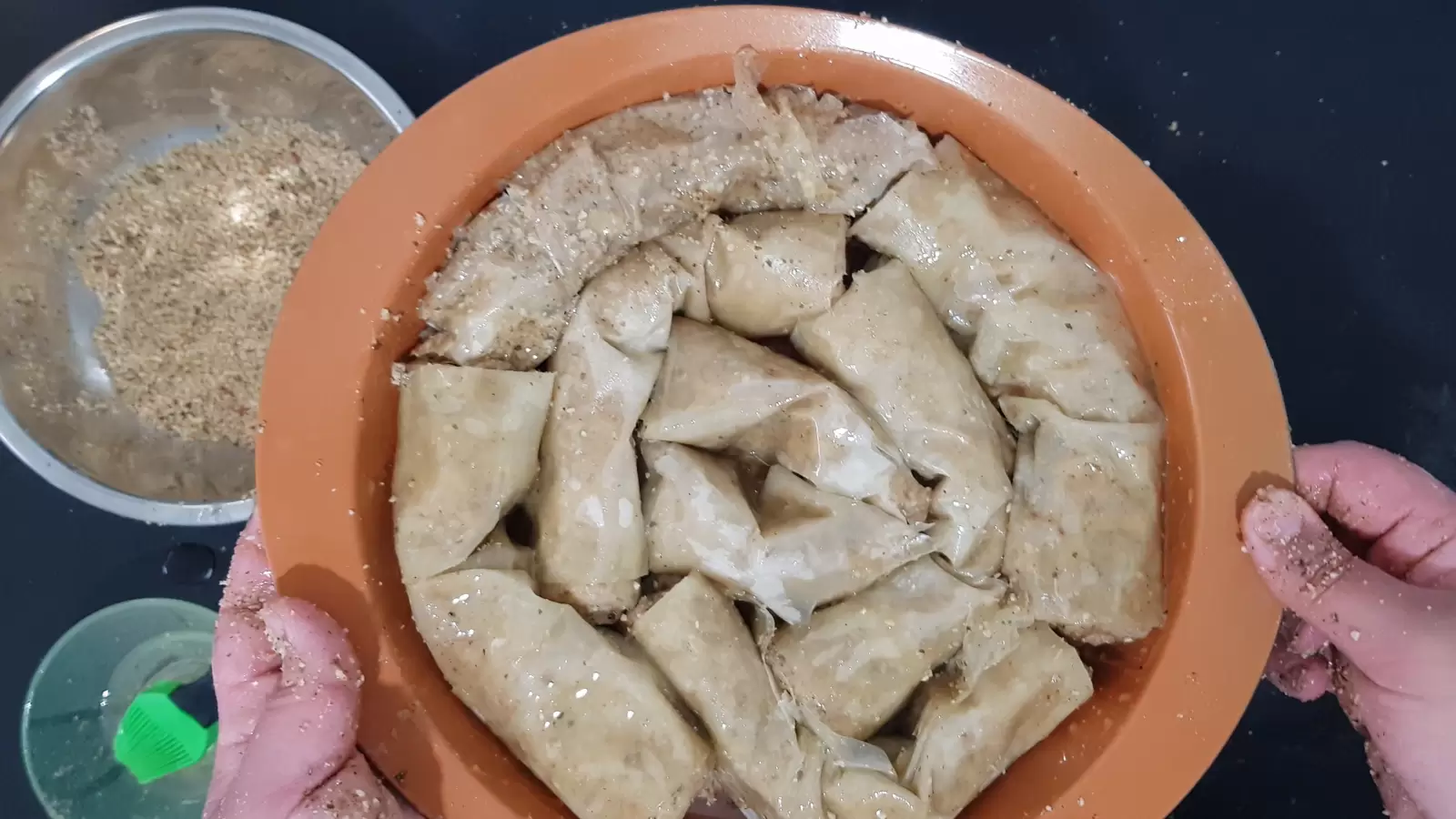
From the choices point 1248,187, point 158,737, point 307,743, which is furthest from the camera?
point 1248,187

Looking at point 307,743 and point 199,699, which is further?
point 199,699

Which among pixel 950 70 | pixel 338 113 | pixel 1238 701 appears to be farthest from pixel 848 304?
pixel 338 113

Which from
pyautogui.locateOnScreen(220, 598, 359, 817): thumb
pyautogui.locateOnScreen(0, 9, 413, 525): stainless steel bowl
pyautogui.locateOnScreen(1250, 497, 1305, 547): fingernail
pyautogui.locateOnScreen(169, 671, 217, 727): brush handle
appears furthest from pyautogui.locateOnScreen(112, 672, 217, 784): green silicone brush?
pyautogui.locateOnScreen(1250, 497, 1305, 547): fingernail

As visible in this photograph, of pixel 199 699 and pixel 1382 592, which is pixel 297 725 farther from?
pixel 1382 592

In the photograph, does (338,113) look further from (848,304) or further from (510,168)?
(848,304)

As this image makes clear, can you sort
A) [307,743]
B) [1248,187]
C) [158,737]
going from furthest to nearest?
[1248,187], [158,737], [307,743]

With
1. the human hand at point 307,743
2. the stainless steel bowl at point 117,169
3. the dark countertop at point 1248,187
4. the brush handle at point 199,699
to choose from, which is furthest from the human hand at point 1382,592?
the brush handle at point 199,699

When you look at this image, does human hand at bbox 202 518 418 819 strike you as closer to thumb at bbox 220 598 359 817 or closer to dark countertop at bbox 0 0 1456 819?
thumb at bbox 220 598 359 817

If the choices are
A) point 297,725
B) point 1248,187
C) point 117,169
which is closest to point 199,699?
point 297,725
